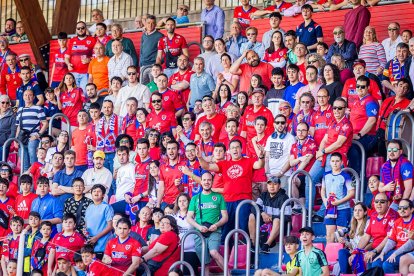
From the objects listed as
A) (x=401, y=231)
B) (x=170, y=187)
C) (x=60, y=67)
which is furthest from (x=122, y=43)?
(x=401, y=231)

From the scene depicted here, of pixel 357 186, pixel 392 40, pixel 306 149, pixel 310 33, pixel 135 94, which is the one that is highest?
pixel 310 33

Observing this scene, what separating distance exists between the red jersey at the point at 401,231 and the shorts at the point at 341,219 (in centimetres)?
90

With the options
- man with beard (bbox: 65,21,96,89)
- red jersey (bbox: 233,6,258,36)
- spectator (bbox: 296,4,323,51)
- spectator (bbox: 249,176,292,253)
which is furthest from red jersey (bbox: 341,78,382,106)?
man with beard (bbox: 65,21,96,89)

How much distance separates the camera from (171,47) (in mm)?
21406

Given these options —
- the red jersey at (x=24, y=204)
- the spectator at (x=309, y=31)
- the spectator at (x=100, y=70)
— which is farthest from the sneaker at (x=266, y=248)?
the spectator at (x=100, y=70)

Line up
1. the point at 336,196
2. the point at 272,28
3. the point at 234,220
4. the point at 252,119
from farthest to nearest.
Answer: the point at 272,28
the point at 252,119
the point at 234,220
the point at 336,196

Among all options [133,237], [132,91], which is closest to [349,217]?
[133,237]

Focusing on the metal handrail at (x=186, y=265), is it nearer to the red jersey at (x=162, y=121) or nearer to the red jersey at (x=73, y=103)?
the red jersey at (x=162, y=121)

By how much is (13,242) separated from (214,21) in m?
7.00

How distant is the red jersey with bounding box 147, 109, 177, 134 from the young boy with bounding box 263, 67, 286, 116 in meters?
1.56

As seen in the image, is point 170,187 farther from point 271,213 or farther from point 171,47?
point 171,47

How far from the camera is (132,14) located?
25.8 meters

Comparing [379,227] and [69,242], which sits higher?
[379,227]

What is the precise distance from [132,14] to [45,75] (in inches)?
116
